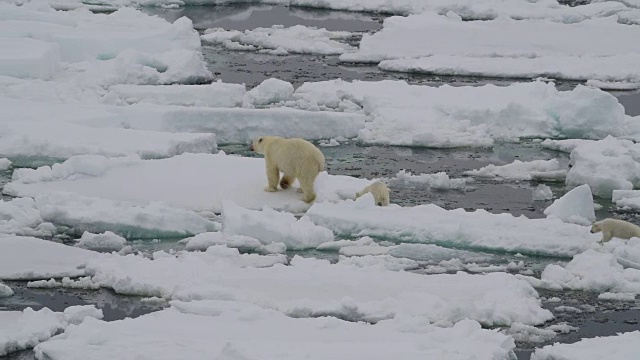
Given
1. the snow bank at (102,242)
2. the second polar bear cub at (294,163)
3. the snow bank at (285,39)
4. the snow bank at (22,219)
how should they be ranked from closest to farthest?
the snow bank at (102,242), the snow bank at (22,219), the second polar bear cub at (294,163), the snow bank at (285,39)

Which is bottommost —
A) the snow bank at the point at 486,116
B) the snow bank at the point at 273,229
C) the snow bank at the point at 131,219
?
the snow bank at the point at 486,116

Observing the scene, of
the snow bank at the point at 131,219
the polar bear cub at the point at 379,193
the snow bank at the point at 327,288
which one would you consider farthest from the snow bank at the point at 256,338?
the polar bear cub at the point at 379,193

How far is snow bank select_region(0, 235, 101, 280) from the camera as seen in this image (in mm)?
6730

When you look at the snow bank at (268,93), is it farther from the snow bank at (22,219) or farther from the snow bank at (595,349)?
the snow bank at (595,349)

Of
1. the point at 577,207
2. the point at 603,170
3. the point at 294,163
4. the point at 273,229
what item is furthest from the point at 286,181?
the point at 603,170

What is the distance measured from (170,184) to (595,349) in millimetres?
3950

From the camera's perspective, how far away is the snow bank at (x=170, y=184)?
830cm

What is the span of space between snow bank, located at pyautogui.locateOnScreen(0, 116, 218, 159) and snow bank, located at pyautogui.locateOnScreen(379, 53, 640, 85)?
580cm

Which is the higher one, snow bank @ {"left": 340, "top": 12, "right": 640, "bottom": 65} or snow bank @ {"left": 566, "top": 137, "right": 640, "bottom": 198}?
snow bank @ {"left": 566, "top": 137, "right": 640, "bottom": 198}

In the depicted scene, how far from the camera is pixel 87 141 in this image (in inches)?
385

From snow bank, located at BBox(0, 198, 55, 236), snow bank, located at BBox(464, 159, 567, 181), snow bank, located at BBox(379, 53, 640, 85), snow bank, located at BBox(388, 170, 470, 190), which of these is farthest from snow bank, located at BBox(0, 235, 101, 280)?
snow bank, located at BBox(379, 53, 640, 85)

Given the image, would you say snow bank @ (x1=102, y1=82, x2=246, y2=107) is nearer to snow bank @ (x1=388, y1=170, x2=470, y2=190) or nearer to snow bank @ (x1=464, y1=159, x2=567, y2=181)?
snow bank @ (x1=388, y1=170, x2=470, y2=190)

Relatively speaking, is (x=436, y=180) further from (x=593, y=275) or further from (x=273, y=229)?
(x=593, y=275)

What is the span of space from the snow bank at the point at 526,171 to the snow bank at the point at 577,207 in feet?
4.88
